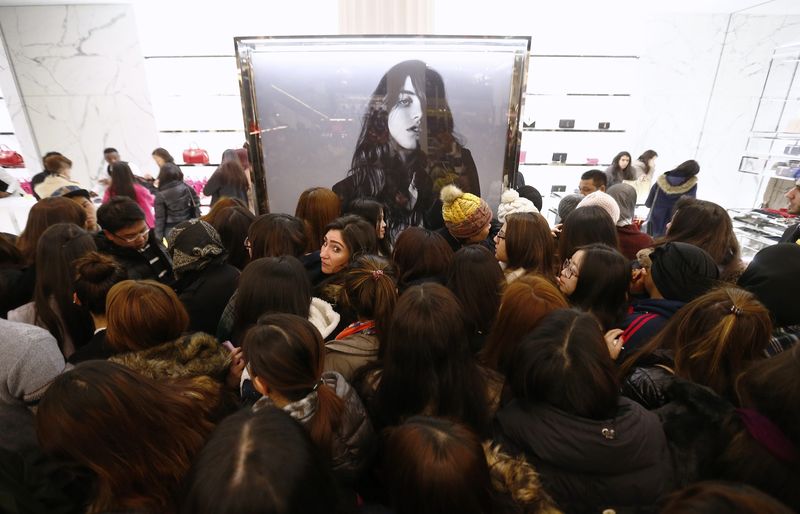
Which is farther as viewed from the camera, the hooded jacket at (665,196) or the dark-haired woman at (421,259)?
the hooded jacket at (665,196)

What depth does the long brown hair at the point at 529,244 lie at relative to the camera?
82.6 inches

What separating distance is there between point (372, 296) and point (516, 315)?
563 mm

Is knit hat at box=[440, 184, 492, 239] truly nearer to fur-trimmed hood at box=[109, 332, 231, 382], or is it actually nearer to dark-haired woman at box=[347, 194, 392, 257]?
dark-haired woman at box=[347, 194, 392, 257]

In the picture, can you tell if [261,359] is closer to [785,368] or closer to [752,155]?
[785,368]

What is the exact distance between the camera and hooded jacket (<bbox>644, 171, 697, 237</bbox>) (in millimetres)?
4410

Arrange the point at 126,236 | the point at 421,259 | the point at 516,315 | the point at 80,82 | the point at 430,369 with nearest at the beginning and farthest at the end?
the point at 430,369 → the point at 516,315 → the point at 421,259 → the point at 126,236 → the point at 80,82

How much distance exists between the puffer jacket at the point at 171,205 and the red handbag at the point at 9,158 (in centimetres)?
328

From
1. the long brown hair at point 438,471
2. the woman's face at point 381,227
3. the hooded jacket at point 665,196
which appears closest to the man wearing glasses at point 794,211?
the hooded jacket at point 665,196

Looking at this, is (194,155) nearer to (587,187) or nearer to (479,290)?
(587,187)

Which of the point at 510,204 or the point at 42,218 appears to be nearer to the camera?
the point at 42,218

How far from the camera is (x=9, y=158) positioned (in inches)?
205

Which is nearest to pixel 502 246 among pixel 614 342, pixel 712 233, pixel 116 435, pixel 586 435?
pixel 614 342

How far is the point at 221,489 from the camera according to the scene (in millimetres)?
686

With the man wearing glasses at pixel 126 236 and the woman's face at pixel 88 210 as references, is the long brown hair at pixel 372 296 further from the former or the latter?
the woman's face at pixel 88 210
